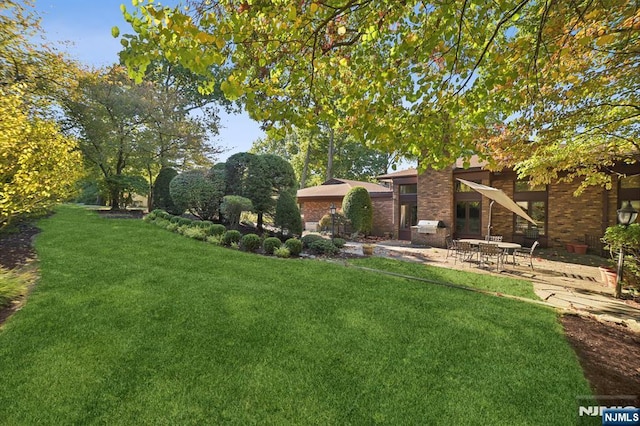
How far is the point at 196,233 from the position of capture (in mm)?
10125

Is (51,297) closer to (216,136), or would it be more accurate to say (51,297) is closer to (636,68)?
(636,68)

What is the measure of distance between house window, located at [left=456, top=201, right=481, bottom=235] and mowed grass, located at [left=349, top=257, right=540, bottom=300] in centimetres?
660

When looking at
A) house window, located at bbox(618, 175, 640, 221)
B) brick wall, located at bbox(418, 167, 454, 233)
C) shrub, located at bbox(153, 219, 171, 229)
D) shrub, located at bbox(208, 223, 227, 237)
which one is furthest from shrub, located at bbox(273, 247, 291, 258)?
house window, located at bbox(618, 175, 640, 221)

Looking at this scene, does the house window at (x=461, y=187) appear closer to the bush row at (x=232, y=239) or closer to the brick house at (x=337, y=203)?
the brick house at (x=337, y=203)

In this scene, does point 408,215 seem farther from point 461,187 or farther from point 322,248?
point 322,248

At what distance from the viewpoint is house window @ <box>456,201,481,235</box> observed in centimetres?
1388

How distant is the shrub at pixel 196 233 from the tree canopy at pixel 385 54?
735 cm

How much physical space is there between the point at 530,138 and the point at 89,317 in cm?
1030

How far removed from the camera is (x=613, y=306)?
19.0 feet

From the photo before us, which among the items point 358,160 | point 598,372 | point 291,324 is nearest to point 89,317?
point 291,324

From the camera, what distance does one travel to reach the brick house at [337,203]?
17.9m

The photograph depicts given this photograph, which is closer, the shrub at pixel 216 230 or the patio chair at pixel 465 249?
the patio chair at pixel 465 249

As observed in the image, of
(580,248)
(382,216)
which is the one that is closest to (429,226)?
→ (382,216)

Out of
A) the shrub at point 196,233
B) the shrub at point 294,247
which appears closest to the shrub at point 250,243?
the shrub at point 294,247
